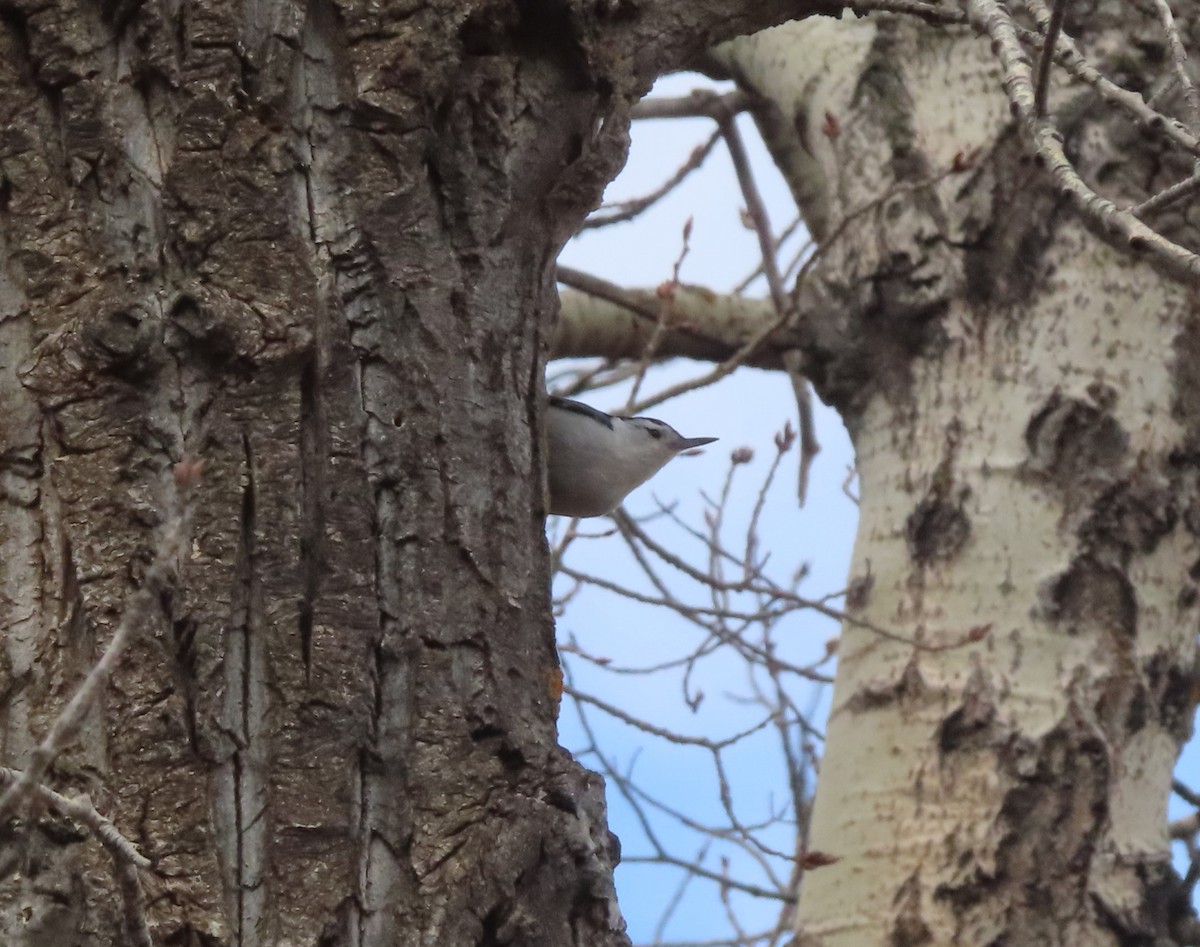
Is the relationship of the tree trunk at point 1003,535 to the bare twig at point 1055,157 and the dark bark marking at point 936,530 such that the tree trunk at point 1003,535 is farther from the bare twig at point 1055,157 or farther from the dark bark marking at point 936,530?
the bare twig at point 1055,157

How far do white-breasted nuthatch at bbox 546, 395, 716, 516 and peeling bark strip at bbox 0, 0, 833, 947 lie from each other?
1.01 m

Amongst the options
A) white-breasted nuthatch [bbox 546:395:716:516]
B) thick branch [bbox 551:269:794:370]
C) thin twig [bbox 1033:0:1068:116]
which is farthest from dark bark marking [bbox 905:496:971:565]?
thin twig [bbox 1033:0:1068:116]

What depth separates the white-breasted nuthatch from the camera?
2588mm

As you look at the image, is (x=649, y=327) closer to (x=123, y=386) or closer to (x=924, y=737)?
(x=924, y=737)

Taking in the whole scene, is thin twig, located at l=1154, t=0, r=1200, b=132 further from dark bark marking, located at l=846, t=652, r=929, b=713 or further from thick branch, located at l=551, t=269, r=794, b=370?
thick branch, located at l=551, t=269, r=794, b=370

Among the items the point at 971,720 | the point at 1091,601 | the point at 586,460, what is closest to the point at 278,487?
the point at 586,460

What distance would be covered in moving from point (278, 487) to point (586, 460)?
1.34 meters

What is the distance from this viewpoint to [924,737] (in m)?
2.54

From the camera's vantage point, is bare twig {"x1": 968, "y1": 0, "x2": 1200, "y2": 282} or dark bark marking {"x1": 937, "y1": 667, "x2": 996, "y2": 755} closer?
bare twig {"x1": 968, "y1": 0, "x2": 1200, "y2": 282}

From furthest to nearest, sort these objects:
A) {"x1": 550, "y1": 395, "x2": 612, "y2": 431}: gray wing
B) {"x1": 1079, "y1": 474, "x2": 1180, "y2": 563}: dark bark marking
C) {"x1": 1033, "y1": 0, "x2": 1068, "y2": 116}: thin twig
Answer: {"x1": 550, "y1": 395, "x2": 612, "y2": 431}: gray wing
{"x1": 1079, "y1": 474, "x2": 1180, "y2": 563}: dark bark marking
{"x1": 1033, "y1": 0, "x2": 1068, "y2": 116}: thin twig

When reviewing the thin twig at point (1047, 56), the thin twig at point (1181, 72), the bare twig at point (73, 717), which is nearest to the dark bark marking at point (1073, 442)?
the thin twig at point (1181, 72)

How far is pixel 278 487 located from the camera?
1.27 m

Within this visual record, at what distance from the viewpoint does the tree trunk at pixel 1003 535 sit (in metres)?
2.44

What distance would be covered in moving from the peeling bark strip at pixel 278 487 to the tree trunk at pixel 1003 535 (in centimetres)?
126
